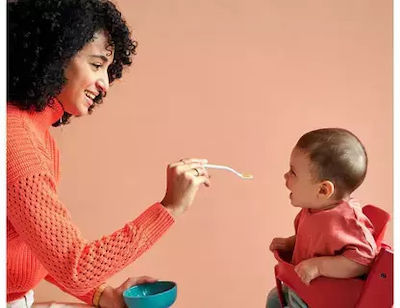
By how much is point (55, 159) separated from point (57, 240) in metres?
0.28

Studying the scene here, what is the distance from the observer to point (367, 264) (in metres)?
0.91

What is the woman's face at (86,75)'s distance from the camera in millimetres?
989

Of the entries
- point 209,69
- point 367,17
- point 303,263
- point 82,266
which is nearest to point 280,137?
point 209,69

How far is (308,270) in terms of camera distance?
921 mm

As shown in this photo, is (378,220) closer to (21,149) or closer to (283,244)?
(283,244)

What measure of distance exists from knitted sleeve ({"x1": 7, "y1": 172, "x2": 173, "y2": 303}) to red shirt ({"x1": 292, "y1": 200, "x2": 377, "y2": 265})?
331 millimetres

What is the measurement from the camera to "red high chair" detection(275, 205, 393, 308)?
2.86ft

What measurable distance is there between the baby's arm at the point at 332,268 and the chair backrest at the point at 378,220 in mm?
96

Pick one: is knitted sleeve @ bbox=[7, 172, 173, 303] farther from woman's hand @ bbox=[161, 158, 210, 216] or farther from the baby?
the baby

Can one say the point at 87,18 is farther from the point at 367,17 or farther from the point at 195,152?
the point at 367,17

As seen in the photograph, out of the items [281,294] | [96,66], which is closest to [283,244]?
[281,294]

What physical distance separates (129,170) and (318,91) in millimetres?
615

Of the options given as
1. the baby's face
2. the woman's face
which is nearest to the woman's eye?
the woman's face

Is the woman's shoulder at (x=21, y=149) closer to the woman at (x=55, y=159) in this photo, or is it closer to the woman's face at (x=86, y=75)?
the woman at (x=55, y=159)
